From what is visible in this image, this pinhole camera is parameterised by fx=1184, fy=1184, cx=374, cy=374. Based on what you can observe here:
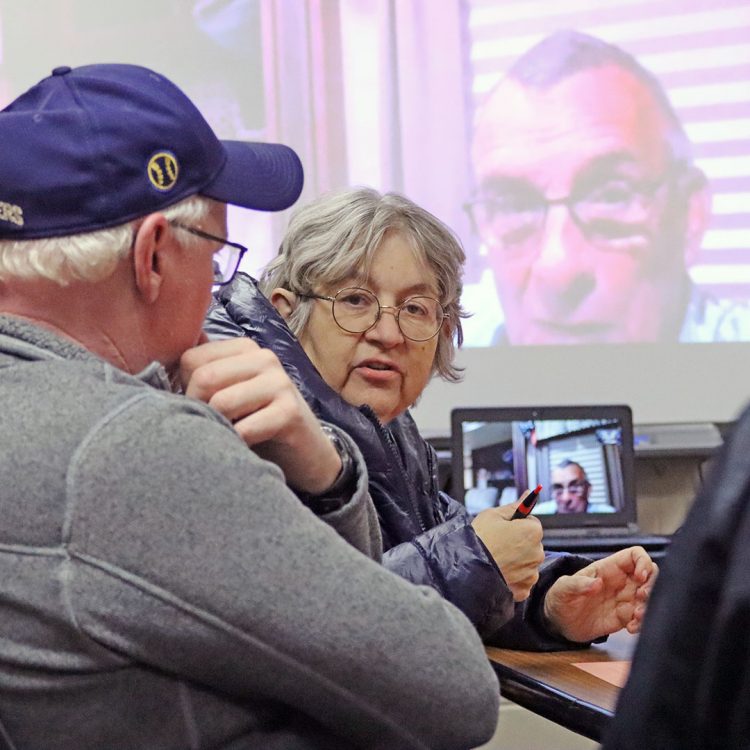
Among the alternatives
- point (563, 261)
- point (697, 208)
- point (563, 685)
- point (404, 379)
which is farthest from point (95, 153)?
point (697, 208)

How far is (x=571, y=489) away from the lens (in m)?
3.37

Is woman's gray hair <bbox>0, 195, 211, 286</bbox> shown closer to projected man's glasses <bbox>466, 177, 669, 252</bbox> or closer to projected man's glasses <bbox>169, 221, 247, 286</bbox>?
projected man's glasses <bbox>169, 221, 247, 286</bbox>

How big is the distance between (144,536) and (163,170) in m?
0.33

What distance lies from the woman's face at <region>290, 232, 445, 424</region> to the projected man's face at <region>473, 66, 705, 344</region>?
2083 mm

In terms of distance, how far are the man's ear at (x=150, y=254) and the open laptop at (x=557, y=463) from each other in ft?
7.61

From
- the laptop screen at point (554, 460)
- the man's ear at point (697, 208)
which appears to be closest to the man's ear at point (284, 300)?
the laptop screen at point (554, 460)

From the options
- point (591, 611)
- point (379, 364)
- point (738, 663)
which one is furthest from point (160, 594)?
point (379, 364)

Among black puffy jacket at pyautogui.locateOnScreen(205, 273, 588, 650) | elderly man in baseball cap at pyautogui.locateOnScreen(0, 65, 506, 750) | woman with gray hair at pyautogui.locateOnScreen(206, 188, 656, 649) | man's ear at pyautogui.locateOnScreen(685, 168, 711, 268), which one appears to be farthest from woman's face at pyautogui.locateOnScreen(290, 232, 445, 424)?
man's ear at pyautogui.locateOnScreen(685, 168, 711, 268)

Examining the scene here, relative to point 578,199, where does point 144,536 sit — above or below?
below

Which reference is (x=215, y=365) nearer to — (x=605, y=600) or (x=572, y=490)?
(x=605, y=600)

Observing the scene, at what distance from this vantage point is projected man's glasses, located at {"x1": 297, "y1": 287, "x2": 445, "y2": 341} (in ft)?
6.53

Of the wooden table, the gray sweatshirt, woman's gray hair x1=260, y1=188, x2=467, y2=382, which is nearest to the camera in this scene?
the gray sweatshirt

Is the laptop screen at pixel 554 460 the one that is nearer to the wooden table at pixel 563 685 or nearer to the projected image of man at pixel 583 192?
the projected image of man at pixel 583 192

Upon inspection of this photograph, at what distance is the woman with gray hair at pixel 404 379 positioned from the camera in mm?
1629
